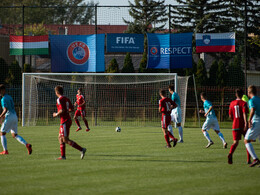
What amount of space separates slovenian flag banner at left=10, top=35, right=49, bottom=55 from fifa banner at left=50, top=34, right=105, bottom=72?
811 millimetres

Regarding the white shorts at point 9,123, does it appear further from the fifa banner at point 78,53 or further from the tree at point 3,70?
the tree at point 3,70

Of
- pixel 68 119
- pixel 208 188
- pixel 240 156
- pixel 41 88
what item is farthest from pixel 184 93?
pixel 208 188

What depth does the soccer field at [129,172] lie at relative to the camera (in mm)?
7246

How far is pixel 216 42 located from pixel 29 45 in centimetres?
1197

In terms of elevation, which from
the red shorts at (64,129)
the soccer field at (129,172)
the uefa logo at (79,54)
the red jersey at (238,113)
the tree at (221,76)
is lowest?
the soccer field at (129,172)

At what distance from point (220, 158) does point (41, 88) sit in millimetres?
17020

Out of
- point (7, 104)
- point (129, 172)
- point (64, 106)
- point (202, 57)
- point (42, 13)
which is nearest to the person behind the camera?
point (129, 172)

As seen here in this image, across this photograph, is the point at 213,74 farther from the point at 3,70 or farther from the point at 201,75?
the point at 3,70

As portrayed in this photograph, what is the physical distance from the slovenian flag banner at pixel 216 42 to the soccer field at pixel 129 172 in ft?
45.1

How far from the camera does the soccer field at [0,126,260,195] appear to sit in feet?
23.8

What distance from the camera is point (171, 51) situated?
2573 centimetres

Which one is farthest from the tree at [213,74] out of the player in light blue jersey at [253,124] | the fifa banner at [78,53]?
the player in light blue jersey at [253,124]

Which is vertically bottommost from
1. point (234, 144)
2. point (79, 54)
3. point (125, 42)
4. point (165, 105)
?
point (234, 144)

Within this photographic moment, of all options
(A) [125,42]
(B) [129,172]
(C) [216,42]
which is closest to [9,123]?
(B) [129,172]
